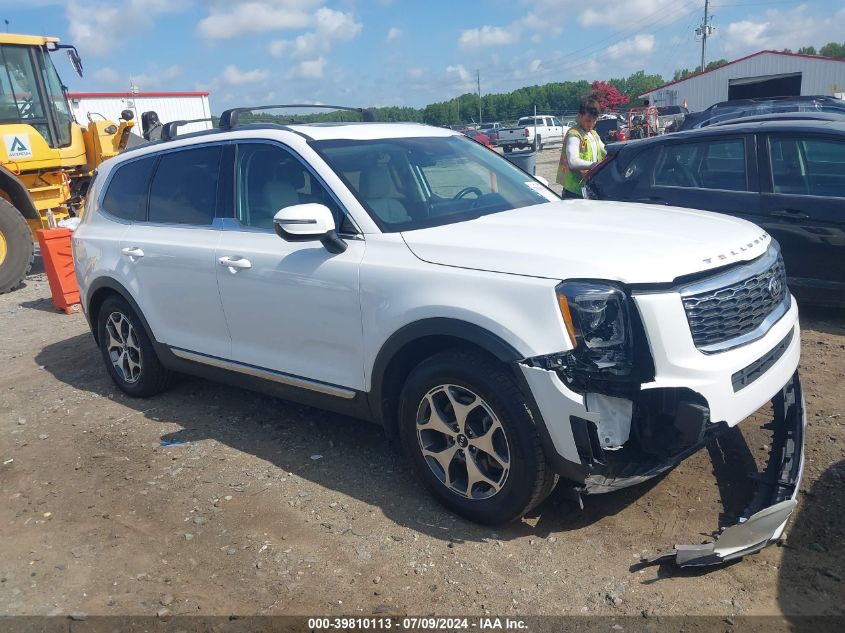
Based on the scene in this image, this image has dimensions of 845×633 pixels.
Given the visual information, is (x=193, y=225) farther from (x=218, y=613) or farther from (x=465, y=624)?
(x=465, y=624)

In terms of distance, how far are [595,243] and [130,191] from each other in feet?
12.0

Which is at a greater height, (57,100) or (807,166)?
(57,100)

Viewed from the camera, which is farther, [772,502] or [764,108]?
[764,108]

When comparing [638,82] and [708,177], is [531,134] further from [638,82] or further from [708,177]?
[638,82]

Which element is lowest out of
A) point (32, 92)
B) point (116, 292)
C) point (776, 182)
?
point (116, 292)

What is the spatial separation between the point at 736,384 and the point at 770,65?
51639 mm

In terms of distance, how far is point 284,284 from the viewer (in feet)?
12.9

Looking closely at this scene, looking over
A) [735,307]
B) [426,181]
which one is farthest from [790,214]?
[426,181]

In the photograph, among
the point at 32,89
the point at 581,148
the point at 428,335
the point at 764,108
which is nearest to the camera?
the point at 428,335

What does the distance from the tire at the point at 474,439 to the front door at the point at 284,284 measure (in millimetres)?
458


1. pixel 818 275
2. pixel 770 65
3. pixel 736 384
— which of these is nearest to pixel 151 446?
pixel 736 384

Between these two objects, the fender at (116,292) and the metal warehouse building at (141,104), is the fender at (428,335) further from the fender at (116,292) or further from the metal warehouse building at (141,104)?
Answer: the metal warehouse building at (141,104)

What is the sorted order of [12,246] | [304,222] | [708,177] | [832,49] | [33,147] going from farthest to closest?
[832,49] < [33,147] < [12,246] < [708,177] < [304,222]

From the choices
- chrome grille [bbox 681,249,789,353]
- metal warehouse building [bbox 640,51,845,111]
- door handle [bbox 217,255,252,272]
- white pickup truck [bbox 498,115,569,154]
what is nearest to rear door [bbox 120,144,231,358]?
door handle [bbox 217,255,252,272]
